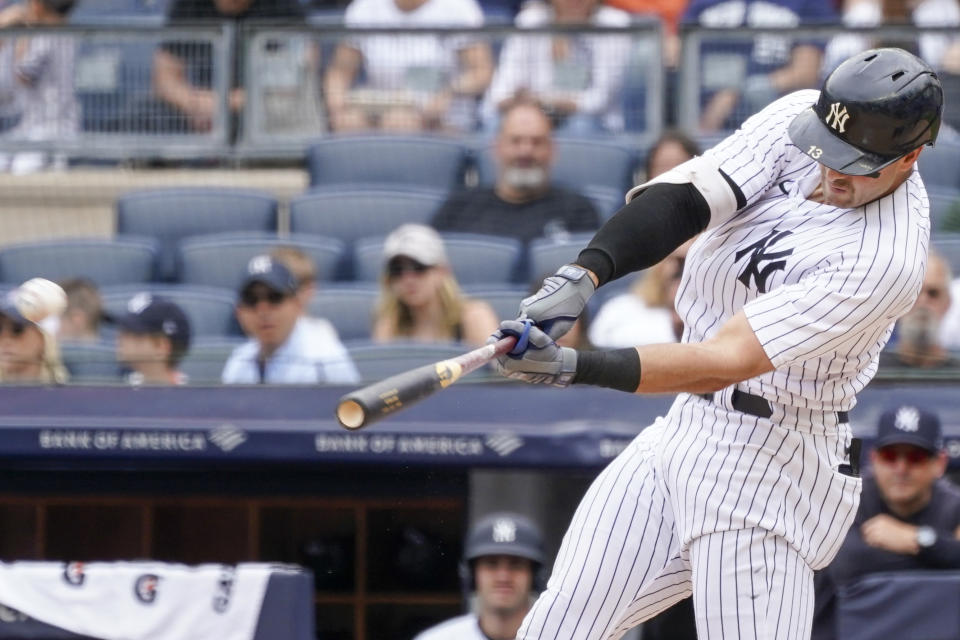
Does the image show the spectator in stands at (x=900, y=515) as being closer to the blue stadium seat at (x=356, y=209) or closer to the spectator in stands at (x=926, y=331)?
the spectator in stands at (x=926, y=331)

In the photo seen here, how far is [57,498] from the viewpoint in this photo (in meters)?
4.62

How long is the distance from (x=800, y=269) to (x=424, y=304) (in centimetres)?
212

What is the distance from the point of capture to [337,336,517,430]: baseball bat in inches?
84.9

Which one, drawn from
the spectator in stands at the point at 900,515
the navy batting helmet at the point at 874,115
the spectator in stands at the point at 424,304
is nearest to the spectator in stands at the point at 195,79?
the spectator in stands at the point at 424,304

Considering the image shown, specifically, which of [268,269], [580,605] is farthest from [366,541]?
[580,605]

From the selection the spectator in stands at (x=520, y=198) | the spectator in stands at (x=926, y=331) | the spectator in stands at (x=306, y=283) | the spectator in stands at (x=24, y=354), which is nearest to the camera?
the spectator in stands at (x=926, y=331)

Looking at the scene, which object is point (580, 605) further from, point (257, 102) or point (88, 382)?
point (257, 102)

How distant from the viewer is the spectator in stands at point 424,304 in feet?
15.4

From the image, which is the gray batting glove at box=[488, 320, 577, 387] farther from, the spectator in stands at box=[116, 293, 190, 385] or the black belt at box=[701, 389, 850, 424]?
the spectator in stands at box=[116, 293, 190, 385]

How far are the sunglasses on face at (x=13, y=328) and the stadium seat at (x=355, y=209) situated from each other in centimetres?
128

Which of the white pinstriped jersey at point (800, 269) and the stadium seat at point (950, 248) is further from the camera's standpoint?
the stadium seat at point (950, 248)

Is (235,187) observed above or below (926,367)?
above

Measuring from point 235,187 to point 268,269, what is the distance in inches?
57.2

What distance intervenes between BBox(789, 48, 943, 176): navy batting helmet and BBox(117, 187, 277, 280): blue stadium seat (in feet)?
11.0
